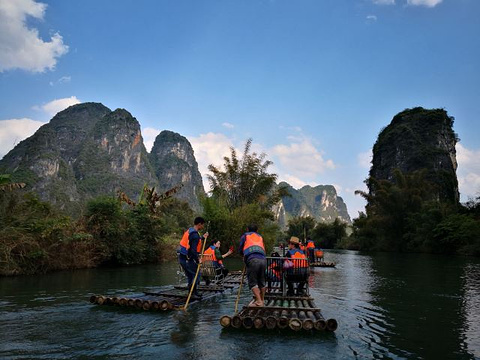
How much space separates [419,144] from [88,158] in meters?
121

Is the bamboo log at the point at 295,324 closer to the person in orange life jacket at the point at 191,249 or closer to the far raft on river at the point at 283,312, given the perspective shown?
the far raft on river at the point at 283,312

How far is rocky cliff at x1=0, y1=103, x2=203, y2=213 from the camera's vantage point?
398 feet

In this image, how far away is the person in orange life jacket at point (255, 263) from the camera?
8384mm

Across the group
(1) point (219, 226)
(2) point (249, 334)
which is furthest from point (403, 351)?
(1) point (219, 226)

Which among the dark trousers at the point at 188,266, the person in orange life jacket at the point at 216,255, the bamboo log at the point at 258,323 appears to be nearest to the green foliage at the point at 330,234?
the person in orange life jacket at the point at 216,255

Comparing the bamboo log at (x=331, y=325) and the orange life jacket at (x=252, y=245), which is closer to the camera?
the bamboo log at (x=331, y=325)

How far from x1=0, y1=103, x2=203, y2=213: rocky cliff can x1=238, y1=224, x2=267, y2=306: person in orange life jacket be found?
365 ft

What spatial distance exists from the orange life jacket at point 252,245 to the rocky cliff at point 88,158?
11121 centimetres

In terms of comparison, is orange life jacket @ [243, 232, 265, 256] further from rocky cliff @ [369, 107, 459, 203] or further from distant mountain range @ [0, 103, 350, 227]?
distant mountain range @ [0, 103, 350, 227]

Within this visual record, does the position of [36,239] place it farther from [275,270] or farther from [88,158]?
[88,158]

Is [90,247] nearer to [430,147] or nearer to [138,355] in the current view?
[138,355]

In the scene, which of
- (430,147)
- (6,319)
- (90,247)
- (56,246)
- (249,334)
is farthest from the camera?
(430,147)

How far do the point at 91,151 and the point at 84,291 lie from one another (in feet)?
533

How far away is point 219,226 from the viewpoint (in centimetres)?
3228
